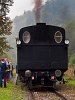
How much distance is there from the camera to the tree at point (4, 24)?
37500 mm

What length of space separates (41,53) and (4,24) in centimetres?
1728

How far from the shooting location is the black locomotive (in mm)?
21656

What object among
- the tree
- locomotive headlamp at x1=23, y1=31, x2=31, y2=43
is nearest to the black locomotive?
locomotive headlamp at x1=23, y1=31, x2=31, y2=43

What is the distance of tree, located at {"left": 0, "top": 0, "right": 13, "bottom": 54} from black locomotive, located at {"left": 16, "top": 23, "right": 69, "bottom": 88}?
15473mm

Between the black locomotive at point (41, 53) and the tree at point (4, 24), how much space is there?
15.5 metres

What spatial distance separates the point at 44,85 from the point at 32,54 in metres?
1.96

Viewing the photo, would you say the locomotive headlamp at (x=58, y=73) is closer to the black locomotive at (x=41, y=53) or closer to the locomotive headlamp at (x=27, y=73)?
the black locomotive at (x=41, y=53)

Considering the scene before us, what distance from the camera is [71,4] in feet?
146

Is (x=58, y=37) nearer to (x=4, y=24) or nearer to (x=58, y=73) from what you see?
(x=58, y=73)

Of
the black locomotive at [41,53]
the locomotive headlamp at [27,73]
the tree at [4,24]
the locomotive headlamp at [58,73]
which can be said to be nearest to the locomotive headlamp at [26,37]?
the black locomotive at [41,53]

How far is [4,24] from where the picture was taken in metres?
Result: 38.6

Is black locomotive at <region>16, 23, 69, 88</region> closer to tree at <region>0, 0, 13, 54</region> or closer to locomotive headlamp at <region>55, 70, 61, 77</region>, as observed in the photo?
locomotive headlamp at <region>55, 70, 61, 77</region>

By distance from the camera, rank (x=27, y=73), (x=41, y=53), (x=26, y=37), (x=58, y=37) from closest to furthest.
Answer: (x=27, y=73) → (x=41, y=53) → (x=26, y=37) → (x=58, y=37)

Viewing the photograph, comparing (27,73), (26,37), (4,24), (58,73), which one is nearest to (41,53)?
(26,37)
